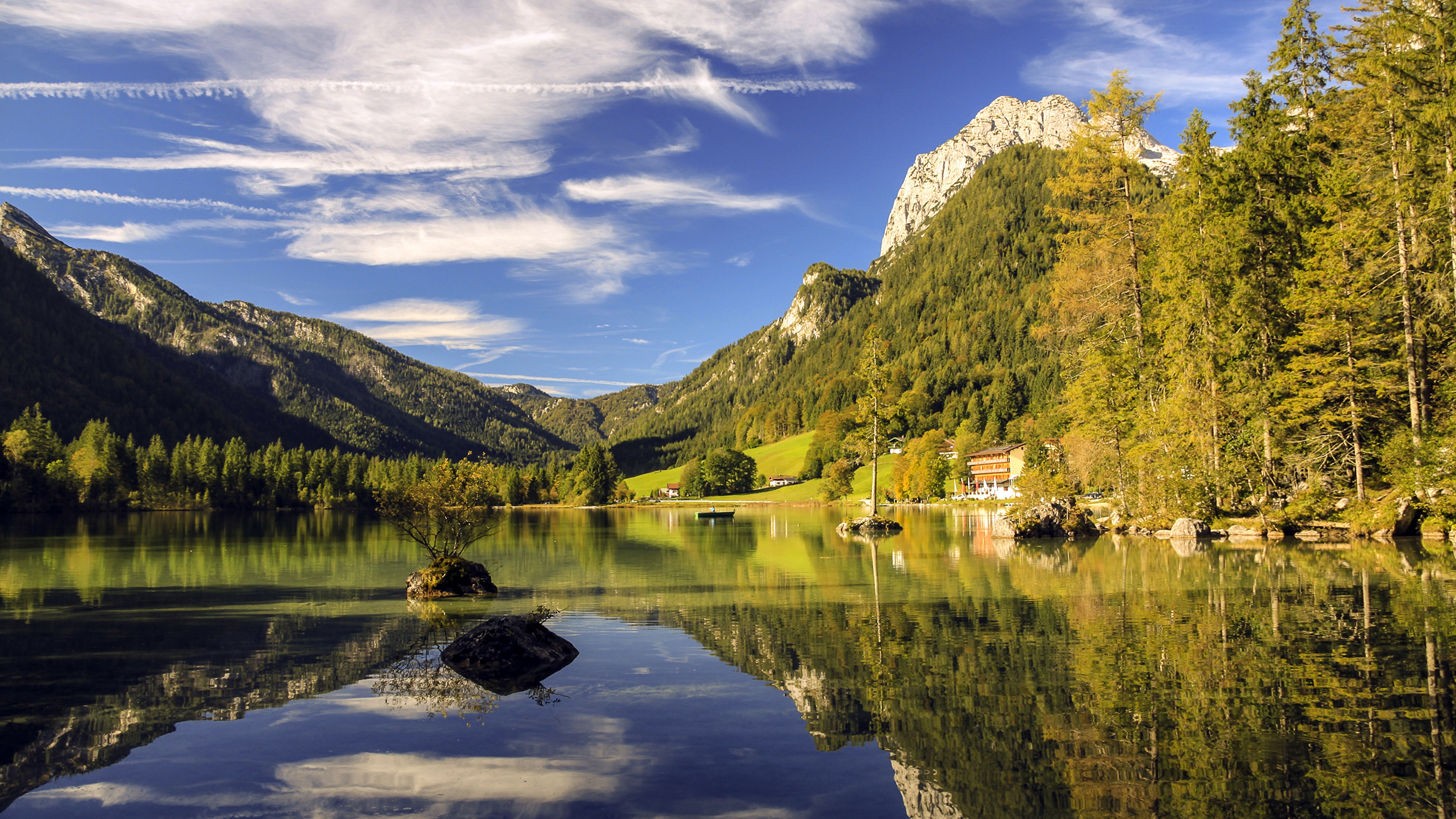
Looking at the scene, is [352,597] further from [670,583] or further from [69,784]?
[69,784]

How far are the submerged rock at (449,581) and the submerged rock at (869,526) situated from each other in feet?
124

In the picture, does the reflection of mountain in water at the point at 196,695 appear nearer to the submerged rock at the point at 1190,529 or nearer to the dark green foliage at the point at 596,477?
the submerged rock at the point at 1190,529

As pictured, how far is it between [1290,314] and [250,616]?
52056 millimetres

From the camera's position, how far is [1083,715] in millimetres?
10953

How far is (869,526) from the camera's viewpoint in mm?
61281

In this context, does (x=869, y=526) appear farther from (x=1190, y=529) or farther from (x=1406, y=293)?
(x=1406, y=293)

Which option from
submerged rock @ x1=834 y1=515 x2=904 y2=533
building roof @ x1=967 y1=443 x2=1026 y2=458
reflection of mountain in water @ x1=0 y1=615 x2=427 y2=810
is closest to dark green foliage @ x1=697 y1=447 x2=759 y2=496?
building roof @ x1=967 y1=443 x2=1026 y2=458

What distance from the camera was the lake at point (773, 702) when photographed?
8.59 meters

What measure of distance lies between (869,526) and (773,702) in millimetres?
50020

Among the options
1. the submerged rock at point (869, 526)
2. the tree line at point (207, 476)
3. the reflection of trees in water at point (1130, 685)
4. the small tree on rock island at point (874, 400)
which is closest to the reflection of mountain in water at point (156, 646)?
the reflection of trees in water at point (1130, 685)

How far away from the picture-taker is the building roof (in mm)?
146375

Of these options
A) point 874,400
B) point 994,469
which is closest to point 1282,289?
point 874,400

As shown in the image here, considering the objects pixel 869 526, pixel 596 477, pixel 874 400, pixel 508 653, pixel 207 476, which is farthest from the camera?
pixel 596 477

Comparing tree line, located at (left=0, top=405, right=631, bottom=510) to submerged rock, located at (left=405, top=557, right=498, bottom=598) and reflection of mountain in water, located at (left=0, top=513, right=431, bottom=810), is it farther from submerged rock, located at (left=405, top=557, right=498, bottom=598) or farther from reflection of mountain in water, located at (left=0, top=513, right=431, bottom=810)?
submerged rock, located at (left=405, top=557, right=498, bottom=598)
